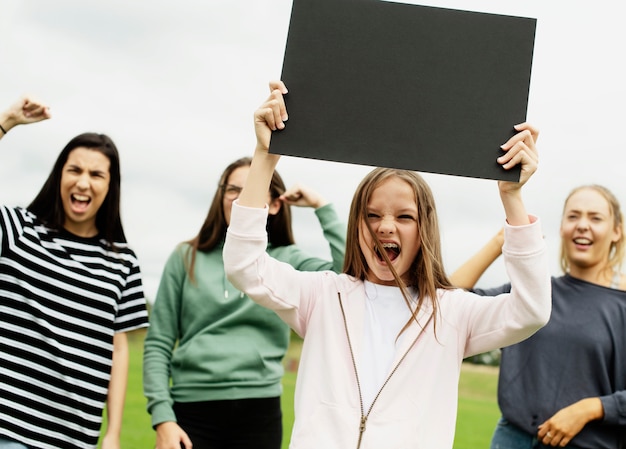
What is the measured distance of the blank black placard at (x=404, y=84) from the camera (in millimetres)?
→ 2205

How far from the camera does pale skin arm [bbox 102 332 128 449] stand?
115 inches

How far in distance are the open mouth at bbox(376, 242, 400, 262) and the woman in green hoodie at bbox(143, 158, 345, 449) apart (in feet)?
3.26

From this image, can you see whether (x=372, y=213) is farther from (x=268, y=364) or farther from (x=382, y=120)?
(x=268, y=364)

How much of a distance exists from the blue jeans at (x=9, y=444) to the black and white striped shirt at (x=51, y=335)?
0.07ft

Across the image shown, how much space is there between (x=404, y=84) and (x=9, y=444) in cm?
185

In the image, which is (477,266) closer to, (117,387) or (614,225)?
(614,225)

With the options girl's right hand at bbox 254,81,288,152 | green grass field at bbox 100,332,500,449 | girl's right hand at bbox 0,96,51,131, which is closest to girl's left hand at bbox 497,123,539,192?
girl's right hand at bbox 254,81,288,152

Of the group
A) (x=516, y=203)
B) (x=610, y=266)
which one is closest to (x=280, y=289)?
(x=516, y=203)

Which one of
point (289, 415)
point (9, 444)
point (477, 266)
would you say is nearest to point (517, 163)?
point (477, 266)

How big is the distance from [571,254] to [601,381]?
596 mm

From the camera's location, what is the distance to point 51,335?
277cm

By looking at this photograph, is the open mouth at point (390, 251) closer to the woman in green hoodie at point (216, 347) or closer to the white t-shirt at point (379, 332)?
the white t-shirt at point (379, 332)

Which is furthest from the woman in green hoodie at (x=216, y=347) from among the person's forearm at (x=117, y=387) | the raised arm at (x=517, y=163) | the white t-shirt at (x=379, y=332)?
the raised arm at (x=517, y=163)

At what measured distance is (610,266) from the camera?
3533 mm
